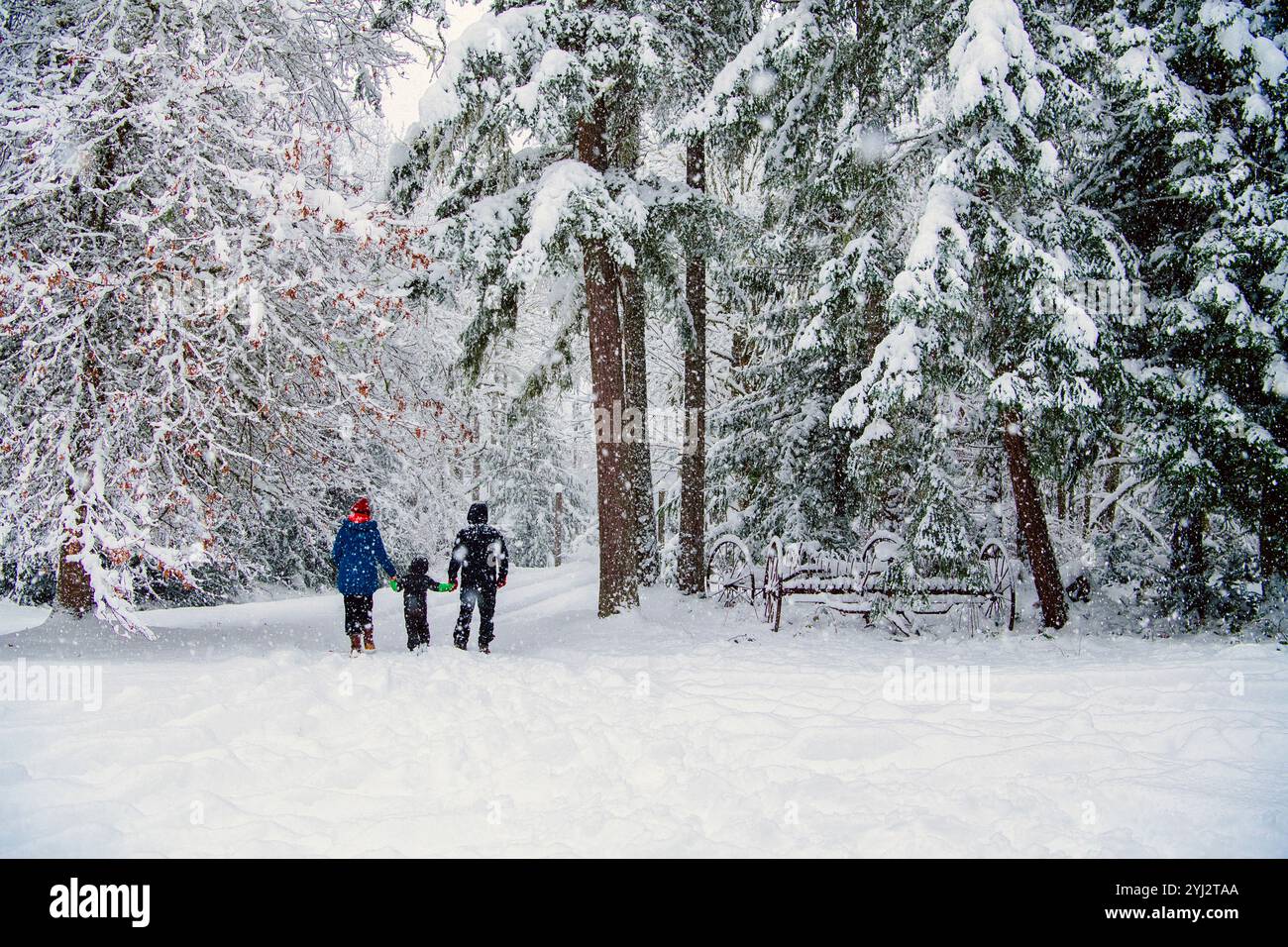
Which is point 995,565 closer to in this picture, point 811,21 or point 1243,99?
point 1243,99

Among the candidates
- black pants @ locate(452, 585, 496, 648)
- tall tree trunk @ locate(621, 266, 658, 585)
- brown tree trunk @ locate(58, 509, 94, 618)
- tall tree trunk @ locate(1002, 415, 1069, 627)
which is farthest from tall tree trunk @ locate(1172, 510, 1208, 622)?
brown tree trunk @ locate(58, 509, 94, 618)

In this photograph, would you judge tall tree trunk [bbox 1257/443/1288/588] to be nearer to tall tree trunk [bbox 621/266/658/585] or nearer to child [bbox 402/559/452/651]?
tall tree trunk [bbox 621/266/658/585]

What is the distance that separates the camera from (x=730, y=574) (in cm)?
1215

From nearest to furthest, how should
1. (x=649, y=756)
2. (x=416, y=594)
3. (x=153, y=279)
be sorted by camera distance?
1. (x=649, y=756)
2. (x=153, y=279)
3. (x=416, y=594)

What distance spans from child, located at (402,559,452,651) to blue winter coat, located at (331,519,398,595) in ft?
0.92

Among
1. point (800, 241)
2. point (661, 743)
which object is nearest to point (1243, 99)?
point (800, 241)

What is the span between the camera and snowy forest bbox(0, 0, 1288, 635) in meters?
7.82

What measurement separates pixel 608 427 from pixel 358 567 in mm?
3955

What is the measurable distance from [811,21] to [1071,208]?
13.5 feet

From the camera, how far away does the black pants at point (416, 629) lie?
9.07 m

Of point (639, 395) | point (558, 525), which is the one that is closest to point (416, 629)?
point (639, 395)

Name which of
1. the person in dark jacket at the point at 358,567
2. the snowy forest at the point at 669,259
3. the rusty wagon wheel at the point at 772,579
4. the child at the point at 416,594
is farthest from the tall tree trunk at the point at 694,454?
the person in dark jacket at the point at 358,567

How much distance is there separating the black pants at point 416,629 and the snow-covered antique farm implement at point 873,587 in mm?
4492

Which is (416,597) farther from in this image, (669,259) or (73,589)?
(669,259)
